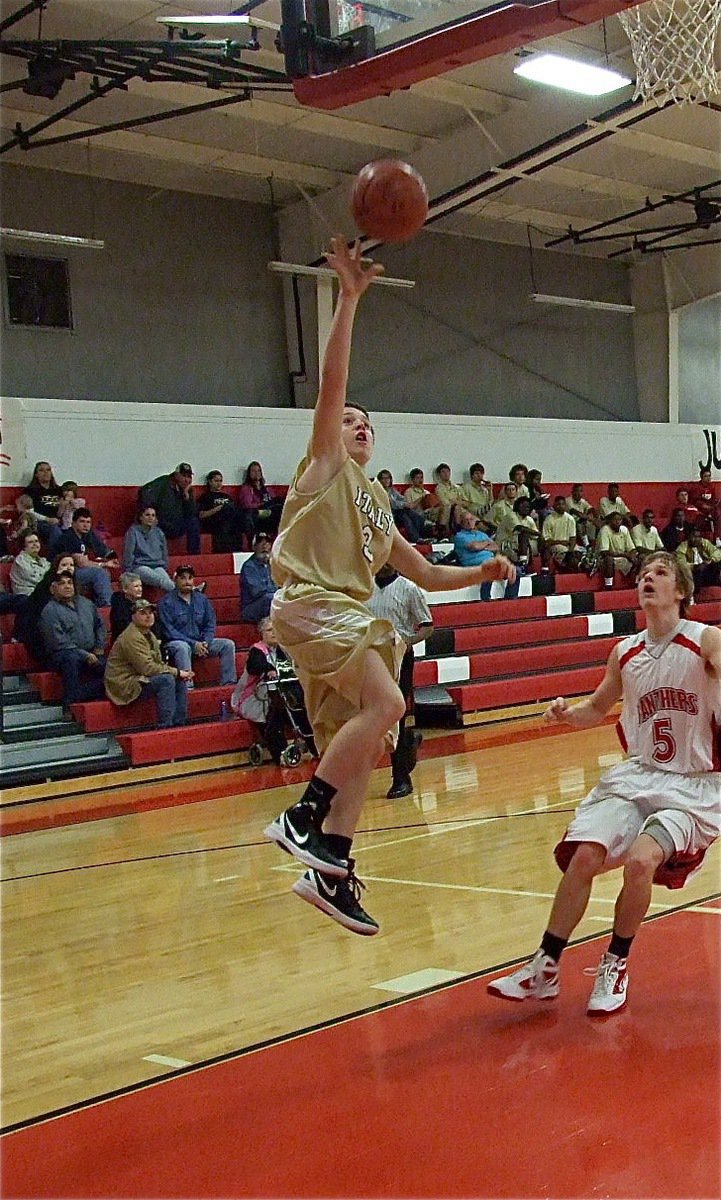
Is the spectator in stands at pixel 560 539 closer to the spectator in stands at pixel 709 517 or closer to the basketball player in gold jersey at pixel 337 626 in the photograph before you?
the spectator in stands at pixel 709 517

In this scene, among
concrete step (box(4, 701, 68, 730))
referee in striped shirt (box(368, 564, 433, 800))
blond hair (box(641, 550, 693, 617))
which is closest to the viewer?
blond hair (box(641, 550, 693, 617))

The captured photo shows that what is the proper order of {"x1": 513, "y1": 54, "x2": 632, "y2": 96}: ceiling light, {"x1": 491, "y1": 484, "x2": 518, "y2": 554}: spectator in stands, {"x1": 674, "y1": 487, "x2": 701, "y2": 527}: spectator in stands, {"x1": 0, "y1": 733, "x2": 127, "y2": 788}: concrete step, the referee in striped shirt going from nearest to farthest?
the referee in striped shirt, {"x1": 0, "y1": 733, "x2": 127, "y2": 788}: concrete step, {"x1": 513, "y1": 54, "x2": 632, "y2": 96}: ceiling light, {"x1": 491, "y1": 484, "x2": 518, "y2": 554}: spectator in stands, {"x1": 674, "y1": 487, "x2": 701, "y2": 527}: spectator in stands

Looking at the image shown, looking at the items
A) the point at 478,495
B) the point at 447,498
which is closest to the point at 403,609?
the point at 447,498

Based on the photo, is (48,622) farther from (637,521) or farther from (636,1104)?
(637,521)

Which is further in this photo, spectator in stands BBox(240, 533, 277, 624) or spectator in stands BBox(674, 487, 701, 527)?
spectator in stands BBox(674, 487, 701, 527)

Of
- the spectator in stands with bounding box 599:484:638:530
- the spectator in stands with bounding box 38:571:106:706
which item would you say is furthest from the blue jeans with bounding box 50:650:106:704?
the spectator in stands with bounding box 599:484:638:530

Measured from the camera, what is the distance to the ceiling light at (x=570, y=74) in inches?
464

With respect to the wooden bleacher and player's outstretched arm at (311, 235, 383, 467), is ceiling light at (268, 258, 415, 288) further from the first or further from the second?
player's outstretched arm at (311, 235, 383, 467)

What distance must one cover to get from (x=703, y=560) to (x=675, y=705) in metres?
13.4

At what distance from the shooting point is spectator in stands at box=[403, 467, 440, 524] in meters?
15.6

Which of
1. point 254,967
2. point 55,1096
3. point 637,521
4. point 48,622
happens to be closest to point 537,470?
point 637,521

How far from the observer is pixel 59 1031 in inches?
175

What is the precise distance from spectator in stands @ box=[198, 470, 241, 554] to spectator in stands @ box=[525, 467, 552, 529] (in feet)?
14.0

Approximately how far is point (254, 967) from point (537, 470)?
13367 mm
